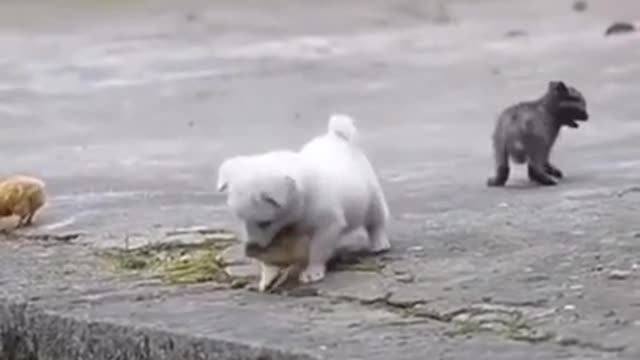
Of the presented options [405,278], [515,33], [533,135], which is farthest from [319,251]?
[515,33]

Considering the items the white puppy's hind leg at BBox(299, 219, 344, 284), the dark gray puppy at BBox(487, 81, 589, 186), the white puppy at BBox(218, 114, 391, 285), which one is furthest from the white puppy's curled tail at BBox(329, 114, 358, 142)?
the dark gray puppy at BBox(487, 81, 589, 186)

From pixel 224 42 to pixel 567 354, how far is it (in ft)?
35.2

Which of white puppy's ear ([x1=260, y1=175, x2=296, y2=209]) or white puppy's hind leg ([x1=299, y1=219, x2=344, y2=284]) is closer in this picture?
white puppy's ear ([x1=260, y1=175, x2=296, y2=209])

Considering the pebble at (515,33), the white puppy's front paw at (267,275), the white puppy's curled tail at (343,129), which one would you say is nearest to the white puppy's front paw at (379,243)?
the white puppy's curled tail at (343,129)

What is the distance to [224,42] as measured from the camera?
44.4 feet

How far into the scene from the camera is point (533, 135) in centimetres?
533

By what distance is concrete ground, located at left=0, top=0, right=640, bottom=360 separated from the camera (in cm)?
317

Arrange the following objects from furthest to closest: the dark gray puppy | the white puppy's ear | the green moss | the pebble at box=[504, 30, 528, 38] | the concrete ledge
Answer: the pebble at box=[504, 30, 528, 38]
the dark gray puppy
the green moss
the white puppy's ear
the concrete ledge

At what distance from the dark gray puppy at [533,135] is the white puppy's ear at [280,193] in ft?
6.09

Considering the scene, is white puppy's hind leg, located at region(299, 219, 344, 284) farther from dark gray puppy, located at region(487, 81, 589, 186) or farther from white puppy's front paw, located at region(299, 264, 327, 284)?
dark gray puppy, located at region(487, 81, 589, 186)

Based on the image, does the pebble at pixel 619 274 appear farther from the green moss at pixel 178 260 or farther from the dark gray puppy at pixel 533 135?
the dark gray puppy at pixel 533 135

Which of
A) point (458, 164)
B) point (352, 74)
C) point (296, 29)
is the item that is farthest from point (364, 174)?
point (296, 29)

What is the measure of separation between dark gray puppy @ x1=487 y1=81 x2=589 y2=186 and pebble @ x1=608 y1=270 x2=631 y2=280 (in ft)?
5.49

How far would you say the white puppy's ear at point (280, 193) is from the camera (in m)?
3.37
